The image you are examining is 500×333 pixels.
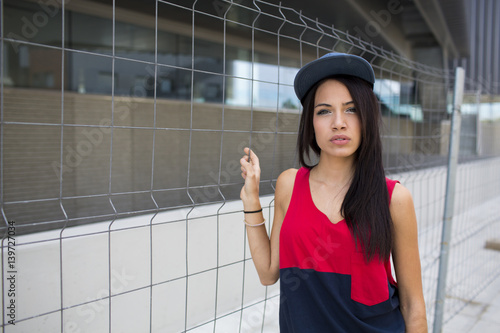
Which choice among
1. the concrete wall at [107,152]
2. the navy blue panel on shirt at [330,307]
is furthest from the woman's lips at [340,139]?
the concrete wall at [107,152]

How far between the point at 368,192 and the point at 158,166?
13.9 feet

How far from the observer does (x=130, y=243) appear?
190cm

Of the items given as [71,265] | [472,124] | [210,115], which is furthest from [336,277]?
[472,124]

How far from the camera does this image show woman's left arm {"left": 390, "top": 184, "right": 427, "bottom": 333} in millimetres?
962

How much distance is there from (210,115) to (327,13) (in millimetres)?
2111

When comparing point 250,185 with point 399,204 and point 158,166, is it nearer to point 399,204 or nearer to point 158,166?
point 399,204

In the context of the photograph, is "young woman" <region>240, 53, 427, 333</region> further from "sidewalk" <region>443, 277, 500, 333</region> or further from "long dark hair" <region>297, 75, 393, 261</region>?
"sidewalk" <region>443, 277, 500, 333</region>

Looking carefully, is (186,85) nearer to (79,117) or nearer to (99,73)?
(99,73)

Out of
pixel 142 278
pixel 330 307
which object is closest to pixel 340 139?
pixel 330 307

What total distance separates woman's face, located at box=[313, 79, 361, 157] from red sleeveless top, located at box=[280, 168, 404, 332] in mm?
147

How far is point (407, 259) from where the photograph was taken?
0.97 m

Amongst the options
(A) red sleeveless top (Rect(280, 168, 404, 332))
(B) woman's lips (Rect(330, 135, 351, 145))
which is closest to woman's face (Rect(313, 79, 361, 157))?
(B) woman's lips (Rect(330, 135, 351, 145))

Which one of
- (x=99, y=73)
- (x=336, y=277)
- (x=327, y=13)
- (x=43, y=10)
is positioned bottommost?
(x=336, y=277)

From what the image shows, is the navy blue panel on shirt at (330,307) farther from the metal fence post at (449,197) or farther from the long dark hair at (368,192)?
the metal fence post at (449,197)
